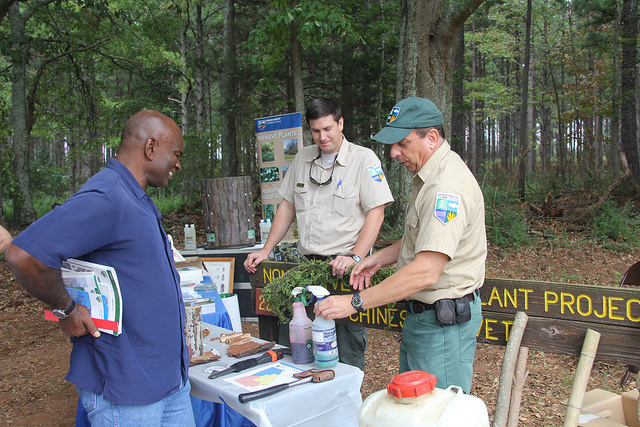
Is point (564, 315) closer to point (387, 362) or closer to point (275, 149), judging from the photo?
point (387, 362)

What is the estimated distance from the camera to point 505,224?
8.43 meters

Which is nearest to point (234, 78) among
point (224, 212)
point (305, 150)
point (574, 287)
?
point (224, 212)

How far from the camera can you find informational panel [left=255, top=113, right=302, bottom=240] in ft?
21.7

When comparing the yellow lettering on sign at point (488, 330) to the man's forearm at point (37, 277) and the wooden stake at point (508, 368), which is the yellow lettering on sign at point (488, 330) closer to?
the wooden stake at point (508, 368)

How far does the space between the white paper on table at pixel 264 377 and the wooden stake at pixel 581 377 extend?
1147mm

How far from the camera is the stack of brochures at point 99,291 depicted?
1.58 meters

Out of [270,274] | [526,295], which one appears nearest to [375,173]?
[270,274]

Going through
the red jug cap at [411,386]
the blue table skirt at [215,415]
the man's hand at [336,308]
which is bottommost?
the blue table skirt at [215,415]

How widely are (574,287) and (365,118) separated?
37.0 feet

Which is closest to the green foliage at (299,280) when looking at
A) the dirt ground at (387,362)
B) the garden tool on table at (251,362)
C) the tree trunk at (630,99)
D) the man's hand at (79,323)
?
the garden tool on table at (251,362)

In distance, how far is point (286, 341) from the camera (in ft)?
10.1

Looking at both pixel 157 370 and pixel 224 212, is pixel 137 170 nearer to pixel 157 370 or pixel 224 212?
pixel 157 370

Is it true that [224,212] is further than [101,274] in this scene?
Yes

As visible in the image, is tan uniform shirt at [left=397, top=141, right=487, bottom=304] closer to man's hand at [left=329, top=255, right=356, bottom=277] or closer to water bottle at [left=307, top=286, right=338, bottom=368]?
water bottle at [left=307, top=286, right=338, bottom=368]
